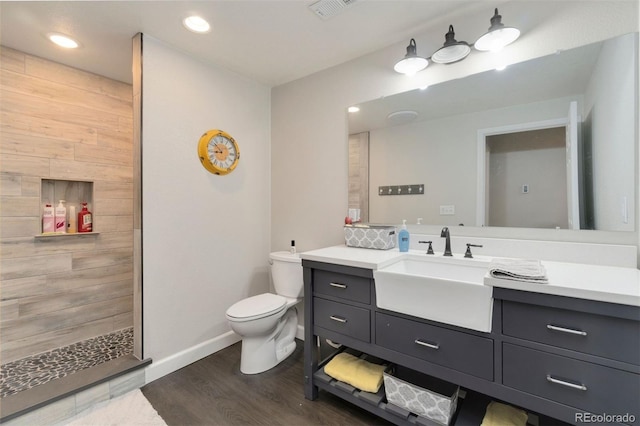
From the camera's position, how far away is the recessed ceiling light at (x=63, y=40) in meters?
1.90

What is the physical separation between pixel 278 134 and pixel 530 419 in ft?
9.00

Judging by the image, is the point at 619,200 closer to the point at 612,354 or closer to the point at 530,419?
the point at 612,354

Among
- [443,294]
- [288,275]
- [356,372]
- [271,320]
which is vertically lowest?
[356,372]

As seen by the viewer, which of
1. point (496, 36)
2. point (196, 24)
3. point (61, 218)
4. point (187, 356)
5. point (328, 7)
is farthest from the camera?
point (61, 218)

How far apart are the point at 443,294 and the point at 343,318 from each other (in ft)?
2.01

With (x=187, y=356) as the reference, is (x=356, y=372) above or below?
above

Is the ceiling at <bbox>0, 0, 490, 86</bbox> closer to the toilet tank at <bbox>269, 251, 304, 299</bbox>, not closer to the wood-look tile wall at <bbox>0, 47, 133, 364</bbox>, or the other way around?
the wood-look tile wall at <bbox>0, 47, 133, 364</bbox>

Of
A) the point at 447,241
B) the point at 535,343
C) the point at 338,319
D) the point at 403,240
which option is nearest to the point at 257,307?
the point at 338,319

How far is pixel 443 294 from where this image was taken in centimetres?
126

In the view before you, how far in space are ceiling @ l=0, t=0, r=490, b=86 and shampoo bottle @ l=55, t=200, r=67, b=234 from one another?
1164 mm

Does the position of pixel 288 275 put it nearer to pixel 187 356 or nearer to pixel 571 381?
pixel 187 356

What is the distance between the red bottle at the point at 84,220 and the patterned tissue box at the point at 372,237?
7.32ft

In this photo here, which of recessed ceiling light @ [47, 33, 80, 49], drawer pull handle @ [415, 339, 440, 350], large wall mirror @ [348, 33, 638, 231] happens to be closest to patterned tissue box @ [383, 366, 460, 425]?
drawer pull handle @ [415, 339, 440, 350]

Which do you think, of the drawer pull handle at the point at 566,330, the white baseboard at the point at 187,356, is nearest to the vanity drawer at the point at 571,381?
the drawer pull handle at the point at 566,330
